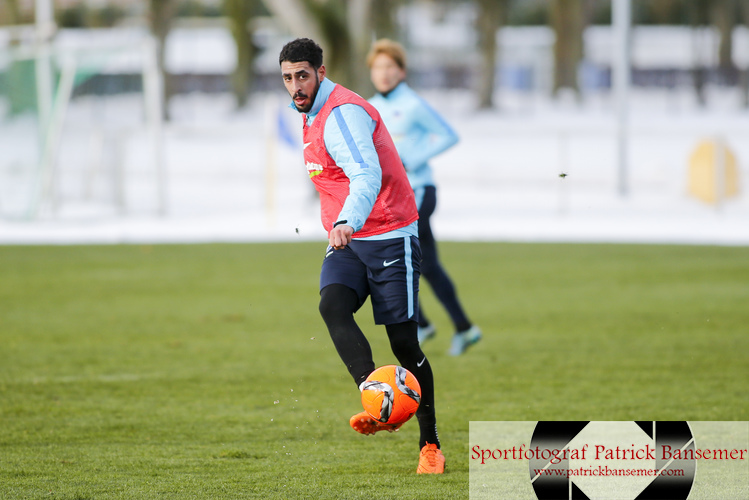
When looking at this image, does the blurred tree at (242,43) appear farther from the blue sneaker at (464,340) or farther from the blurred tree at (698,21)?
the blue sneaker at (464,340)

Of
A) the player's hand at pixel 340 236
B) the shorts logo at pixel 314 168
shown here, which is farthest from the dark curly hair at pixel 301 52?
the player's hand at pixel 340 236

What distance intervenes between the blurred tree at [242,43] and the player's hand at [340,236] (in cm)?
4911

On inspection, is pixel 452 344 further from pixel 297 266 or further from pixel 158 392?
pixel 297 266

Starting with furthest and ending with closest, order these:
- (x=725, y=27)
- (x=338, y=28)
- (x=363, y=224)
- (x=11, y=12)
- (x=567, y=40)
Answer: (x=725, y=27) → (x=567, y=40) → (x=11, y=12) → (x=338, y=28) → (x=363, y=224)

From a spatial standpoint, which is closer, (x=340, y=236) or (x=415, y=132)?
(x=340, y=236)

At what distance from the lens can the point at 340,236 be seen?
4359 millimetres

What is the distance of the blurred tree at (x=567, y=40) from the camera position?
51.7 metres

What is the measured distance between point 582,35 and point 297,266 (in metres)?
43.8

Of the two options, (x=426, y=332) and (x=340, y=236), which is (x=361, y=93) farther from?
(x=340, y=236)

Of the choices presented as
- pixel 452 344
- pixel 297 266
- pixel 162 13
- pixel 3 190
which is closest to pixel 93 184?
pixel 3 190

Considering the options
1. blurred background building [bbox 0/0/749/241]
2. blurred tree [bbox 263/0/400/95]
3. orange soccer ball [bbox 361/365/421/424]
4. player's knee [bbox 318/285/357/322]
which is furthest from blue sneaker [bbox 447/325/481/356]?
blurred tree [bbox 263/0/400/95]

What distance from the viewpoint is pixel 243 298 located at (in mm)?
11492

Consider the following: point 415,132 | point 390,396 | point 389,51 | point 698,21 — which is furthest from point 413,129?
point 698,21

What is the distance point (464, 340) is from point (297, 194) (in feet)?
66.0
